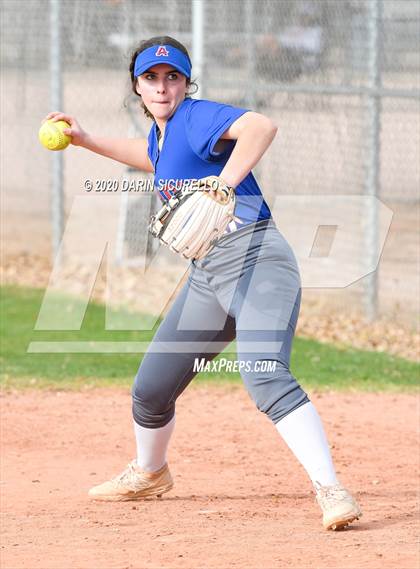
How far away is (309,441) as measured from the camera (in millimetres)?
4598

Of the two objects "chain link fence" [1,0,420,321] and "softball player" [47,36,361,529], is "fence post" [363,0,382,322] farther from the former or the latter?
"softball player" [47,36,361,529]

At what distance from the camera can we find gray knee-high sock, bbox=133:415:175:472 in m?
5.27

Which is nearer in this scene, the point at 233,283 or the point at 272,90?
the point at 233,283

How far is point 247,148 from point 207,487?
2048 millimetres

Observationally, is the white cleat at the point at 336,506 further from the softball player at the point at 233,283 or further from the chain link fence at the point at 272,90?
the chain link fence at the point at 272,90

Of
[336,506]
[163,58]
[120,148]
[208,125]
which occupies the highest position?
[163,58]

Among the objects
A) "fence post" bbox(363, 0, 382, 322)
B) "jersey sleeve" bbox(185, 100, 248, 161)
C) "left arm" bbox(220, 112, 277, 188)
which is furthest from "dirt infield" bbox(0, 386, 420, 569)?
"fence post" bbox(363, 0, 382, 322)

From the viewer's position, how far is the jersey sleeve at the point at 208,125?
4504 mm

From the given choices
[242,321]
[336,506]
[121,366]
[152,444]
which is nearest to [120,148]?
[242,321]

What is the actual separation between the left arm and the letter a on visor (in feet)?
1.53

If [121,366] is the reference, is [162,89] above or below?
above

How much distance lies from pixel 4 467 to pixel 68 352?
302 cm

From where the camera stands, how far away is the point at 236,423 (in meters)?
7.16

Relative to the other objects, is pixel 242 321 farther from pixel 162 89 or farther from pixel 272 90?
pixel 272 90
